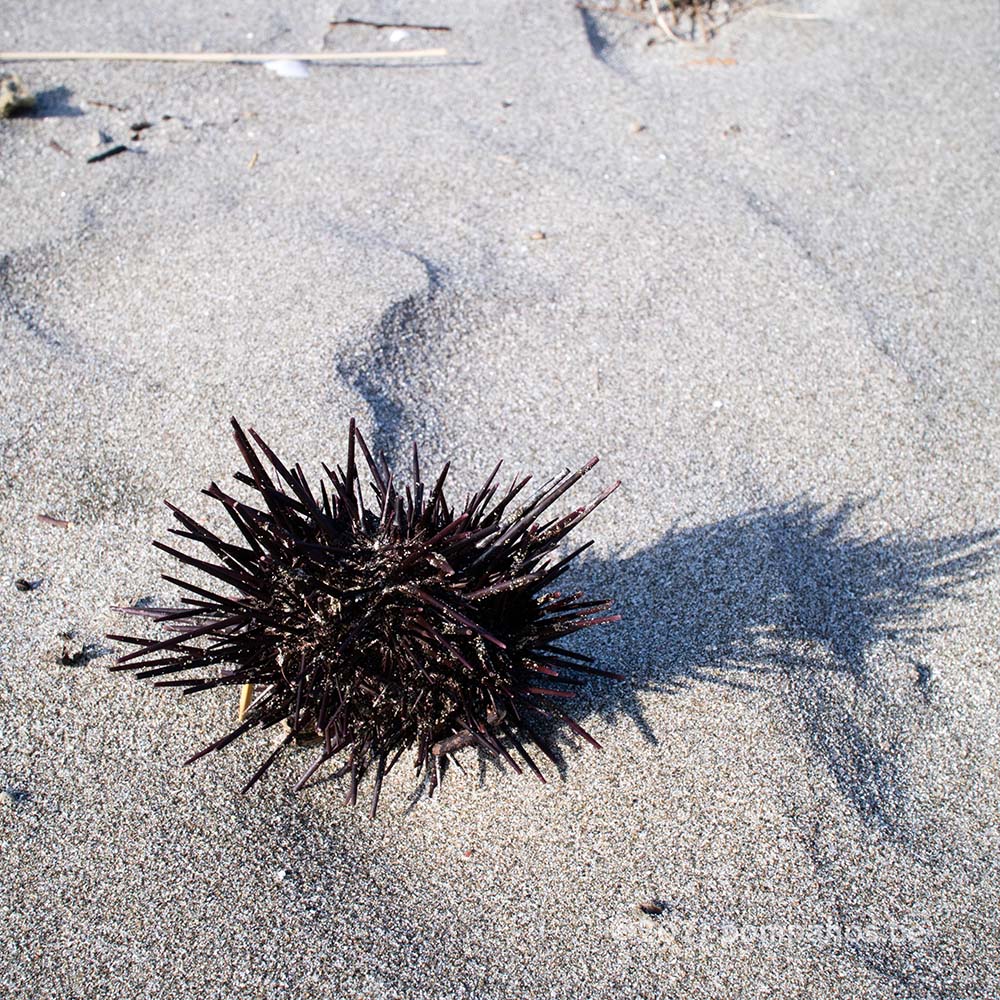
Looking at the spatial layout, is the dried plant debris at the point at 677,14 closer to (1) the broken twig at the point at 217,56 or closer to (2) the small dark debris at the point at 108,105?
(1) the broken twig at the point at 217,56

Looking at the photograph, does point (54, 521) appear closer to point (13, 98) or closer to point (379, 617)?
point (379, 617)

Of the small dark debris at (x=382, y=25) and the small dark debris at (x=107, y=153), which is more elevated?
the small dark debris at (x=382, y=25)

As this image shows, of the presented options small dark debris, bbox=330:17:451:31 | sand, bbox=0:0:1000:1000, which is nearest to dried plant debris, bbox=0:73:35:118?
sand, bbox=0:0:1000:1000

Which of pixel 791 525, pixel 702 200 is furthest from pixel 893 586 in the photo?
pixel 702 200

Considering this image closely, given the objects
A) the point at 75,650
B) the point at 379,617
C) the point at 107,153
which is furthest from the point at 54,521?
the point at 107,153

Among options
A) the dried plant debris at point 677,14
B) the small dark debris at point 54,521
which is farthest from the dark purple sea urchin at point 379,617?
the dried plant debris at point 677,14

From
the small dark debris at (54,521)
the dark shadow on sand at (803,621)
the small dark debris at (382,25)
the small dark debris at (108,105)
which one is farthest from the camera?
the small dark debris at (382,25)
